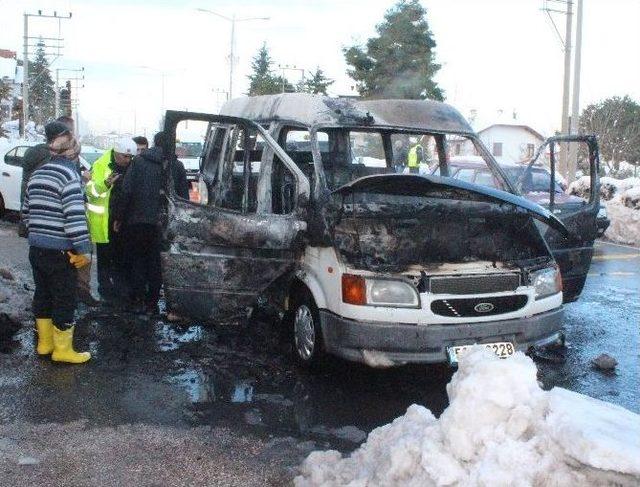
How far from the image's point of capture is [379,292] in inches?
200

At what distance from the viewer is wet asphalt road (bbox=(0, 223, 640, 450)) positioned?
15.5 feet

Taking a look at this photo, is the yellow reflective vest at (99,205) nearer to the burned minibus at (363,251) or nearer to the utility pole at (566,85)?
the burned minibus at (363,251)

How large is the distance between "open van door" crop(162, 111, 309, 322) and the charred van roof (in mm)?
433

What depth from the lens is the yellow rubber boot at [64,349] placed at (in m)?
5.67

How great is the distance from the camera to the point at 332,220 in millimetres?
5254

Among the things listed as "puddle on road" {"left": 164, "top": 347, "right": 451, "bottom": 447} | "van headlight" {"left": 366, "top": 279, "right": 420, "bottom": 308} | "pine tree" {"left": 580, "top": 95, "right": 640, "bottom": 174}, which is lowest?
"puddle on road" {"left": 164, "top": 347, "right": 451, "bottom": 447}

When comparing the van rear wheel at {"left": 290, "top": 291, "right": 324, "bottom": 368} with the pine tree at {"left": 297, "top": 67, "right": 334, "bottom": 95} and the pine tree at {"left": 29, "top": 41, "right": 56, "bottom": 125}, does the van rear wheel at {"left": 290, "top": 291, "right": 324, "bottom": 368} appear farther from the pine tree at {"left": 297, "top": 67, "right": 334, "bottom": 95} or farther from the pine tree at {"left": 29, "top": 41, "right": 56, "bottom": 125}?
the pine tree at {"left": 29, "top": 41, "right": 56, "bottom": 125}

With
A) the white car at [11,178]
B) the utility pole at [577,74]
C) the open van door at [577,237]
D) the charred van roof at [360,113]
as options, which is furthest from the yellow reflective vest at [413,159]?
the utility pole at [577,74]

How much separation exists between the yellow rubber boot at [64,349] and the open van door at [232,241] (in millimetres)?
794

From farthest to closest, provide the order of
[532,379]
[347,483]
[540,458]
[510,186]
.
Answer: [510,186] < [347,483] < [532,379] < [540,458]

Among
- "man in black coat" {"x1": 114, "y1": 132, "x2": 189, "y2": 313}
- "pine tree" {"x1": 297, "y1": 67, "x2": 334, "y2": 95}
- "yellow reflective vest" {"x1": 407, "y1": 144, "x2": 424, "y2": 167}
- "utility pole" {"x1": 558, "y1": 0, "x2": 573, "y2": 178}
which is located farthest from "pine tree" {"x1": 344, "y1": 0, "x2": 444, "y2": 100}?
"man in black coat" {"x1": 114, "y1": 132, "x2": 189, "y2": 313}

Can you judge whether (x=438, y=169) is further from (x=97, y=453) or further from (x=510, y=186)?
(x=97, y=453)

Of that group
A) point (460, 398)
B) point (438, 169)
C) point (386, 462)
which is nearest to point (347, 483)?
point (386, 462)

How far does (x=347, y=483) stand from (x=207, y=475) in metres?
→ 0.85
